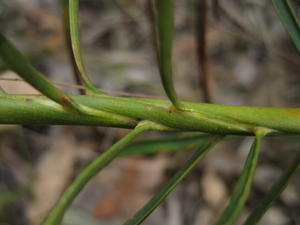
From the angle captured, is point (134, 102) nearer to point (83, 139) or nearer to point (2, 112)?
point (2, 112)

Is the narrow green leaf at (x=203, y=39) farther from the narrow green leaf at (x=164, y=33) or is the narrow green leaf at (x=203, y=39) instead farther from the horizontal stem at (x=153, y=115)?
the narrow green leaf at (x=164, y=33)

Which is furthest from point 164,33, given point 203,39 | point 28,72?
point 203,39

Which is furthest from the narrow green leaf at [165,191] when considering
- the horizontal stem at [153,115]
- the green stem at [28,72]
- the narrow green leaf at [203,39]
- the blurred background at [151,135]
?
the blurred background at [151,135]

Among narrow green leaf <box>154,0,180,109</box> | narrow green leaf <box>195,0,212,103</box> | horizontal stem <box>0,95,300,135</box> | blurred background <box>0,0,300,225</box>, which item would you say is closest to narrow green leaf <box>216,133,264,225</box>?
horizontal stem <box>0,95,300,135</box>

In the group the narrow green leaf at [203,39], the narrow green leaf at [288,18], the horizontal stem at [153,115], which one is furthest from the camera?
the narrow green leaf at [203,39]

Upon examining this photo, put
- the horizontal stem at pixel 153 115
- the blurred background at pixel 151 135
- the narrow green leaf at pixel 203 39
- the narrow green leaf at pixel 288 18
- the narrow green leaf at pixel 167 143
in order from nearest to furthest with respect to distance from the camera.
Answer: the horizontal stem at pixel 153 115 < the narrow green leaf at pixel 288 18 < the narrow green leaf at pixel 167 143 < the narrow green leaf at pixel 203 39 < the blurred background at pixel 151 135

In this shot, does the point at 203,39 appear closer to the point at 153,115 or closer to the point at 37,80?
the point at 153,115

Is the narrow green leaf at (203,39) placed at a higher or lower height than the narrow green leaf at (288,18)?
higher

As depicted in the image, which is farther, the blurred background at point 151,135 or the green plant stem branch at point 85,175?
the blurred background at point 151,135
